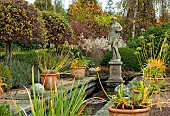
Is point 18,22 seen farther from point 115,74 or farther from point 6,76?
point 115,74

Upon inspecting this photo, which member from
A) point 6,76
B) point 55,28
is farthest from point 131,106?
point 55,28

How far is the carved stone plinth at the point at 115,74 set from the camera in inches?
542

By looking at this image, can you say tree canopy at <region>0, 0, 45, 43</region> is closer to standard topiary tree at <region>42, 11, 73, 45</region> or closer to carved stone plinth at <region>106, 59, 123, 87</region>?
carved stone plinth at <region>106, 59, 123, 87</region>

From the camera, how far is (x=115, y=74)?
547 inches

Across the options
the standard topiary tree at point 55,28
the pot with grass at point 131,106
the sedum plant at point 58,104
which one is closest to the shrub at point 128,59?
the standard topiary tree at point 55,28

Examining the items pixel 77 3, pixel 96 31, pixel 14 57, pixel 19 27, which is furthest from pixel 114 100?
pixel 77 3

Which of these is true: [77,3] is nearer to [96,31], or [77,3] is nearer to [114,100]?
[96,31]

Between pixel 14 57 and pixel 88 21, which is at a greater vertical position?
pixel 88 21

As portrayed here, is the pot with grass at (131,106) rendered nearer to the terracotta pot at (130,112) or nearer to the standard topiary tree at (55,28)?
the terracotta pot at (130,112)

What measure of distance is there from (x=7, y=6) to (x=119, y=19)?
46.4 feet

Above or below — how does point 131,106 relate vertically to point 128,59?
below

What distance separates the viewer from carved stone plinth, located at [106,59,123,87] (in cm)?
1376

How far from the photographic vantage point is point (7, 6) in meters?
11.4


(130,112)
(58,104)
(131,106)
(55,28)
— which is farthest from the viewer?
(55,28)
